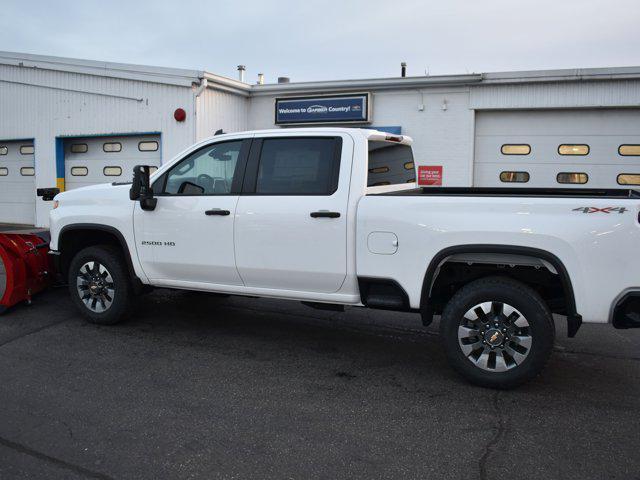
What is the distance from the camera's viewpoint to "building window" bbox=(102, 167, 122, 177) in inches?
538

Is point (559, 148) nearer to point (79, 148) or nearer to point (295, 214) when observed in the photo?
point (295, 214)

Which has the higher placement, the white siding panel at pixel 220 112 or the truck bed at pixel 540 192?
the white siding panel at pixel 220 112

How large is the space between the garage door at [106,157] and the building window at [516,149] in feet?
26.0

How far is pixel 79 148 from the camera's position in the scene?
14.1m

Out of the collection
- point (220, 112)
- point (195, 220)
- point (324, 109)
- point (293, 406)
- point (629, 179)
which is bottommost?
point (293, 406)

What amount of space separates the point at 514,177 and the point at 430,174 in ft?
6.08

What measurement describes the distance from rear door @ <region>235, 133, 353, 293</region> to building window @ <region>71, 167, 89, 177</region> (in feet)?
34.1

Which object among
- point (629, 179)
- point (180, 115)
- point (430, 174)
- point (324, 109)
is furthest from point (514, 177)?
point (180, 115)

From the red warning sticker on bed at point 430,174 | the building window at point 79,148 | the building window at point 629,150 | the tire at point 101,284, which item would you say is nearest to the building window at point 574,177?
the building window at point 629,150

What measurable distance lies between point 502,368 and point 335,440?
1.51m

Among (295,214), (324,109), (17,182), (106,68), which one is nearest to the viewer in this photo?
(295,214)

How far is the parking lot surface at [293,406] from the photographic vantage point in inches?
126

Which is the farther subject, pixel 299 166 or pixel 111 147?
pixel 111 147

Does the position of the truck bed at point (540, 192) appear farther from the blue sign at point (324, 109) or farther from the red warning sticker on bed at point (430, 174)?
the blue sign at point (324, 109)
